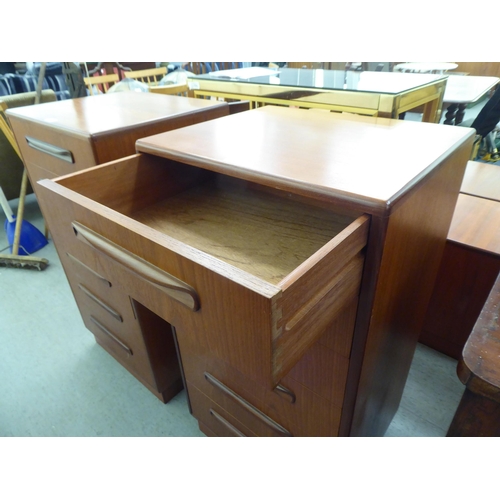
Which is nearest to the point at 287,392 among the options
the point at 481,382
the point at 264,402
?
the point at 264,402

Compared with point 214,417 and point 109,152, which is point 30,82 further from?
point 214,417

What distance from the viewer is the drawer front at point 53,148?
92cm

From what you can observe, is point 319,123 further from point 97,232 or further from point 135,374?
point 135,374

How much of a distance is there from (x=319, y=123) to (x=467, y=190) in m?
0.94

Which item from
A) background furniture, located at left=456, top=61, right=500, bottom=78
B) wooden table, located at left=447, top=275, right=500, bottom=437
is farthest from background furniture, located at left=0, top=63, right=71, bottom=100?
background furniture, located at left=456, top=61, right=500, bottom=78

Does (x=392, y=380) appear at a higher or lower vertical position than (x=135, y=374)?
higher

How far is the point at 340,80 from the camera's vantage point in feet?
4.38

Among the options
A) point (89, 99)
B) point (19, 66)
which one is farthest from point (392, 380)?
point (19, 66)

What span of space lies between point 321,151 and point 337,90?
0.63 m

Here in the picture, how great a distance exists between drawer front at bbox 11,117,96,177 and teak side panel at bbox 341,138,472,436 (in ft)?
2.36

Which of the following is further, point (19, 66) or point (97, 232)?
point (19, 66)

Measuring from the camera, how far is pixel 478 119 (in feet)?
6.66

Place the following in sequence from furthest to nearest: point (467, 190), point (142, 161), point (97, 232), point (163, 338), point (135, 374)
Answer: point (467, 190) < point (135, 374) < point (163, 338) < point (142, 161) < point (97, 232)

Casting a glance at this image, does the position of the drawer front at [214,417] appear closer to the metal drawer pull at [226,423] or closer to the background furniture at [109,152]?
the metal drawer pull at [226,423]
